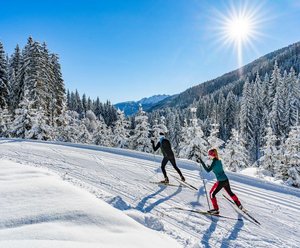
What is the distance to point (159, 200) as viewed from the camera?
9.71 m

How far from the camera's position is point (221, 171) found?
9156 mm

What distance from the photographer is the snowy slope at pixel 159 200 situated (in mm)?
6993

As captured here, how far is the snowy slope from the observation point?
6.99 metres

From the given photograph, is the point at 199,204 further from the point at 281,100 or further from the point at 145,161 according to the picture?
the point at 281,100

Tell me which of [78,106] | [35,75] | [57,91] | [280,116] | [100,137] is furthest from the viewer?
[78,106]

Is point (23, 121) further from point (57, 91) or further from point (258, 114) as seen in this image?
point (258, 114)

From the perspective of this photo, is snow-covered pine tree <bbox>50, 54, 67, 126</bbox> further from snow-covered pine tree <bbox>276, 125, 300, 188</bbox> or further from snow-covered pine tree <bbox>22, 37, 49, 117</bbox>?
snow-covered pine tree <bbox>276, 125, 300, 188</bbox>

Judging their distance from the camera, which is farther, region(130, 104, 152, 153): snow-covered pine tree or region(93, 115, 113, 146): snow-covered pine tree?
region(93, 115, 113, 146): snow-covered pine tree

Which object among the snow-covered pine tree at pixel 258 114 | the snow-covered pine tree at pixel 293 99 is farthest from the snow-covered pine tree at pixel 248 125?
the snow-covered pine tree at pixel 293 99

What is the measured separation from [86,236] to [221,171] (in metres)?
5.28

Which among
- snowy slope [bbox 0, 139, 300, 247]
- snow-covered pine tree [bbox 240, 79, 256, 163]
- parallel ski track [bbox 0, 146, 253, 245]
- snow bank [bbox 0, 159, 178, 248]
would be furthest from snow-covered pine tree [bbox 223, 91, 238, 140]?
snow bank [bbox 0, 159, 178, 248]

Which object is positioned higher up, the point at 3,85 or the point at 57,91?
the point at 57,91

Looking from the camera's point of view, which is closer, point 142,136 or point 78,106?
point 142,136

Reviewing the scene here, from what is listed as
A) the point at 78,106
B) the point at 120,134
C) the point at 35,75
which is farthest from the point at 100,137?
the point at 78,106
